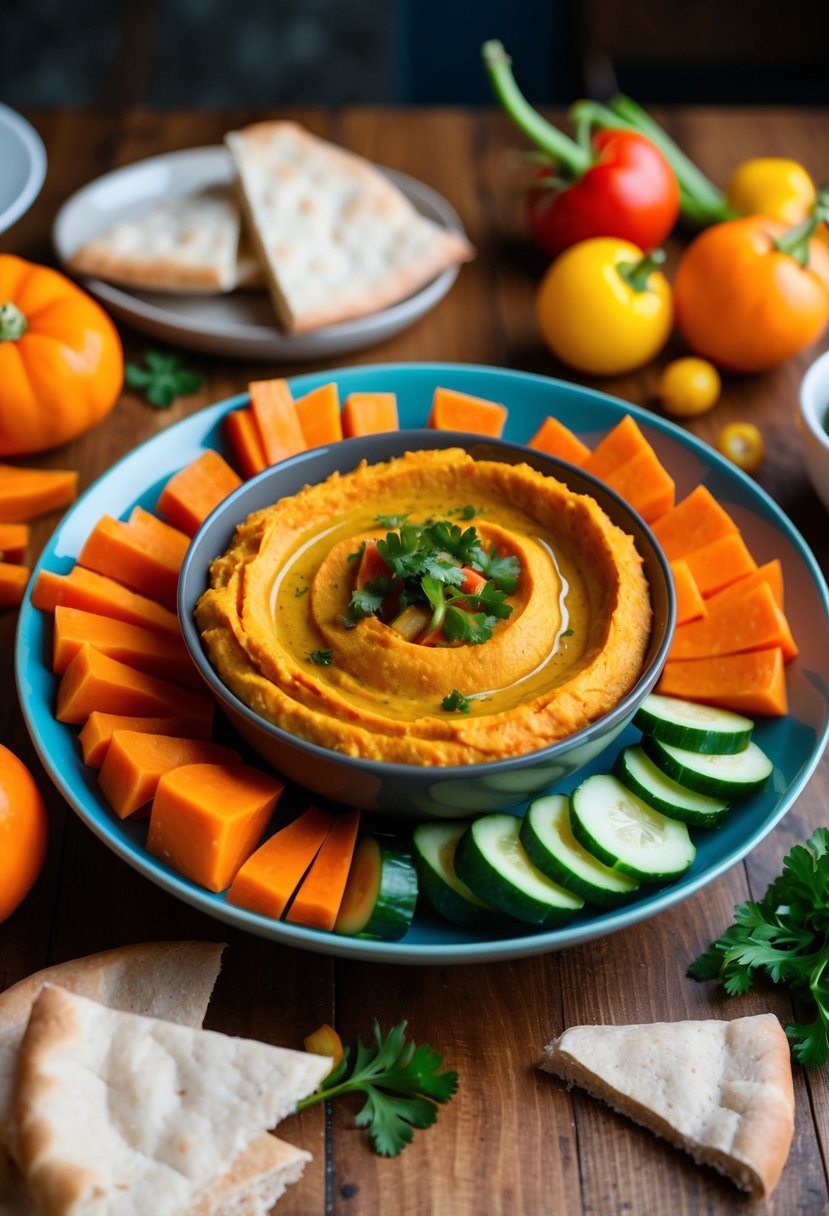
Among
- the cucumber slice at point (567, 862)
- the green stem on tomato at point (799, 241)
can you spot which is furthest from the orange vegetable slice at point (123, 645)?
the green stem on tomato at point (799, 241)

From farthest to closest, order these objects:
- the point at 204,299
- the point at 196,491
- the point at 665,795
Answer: the point at 204,299
the point at 196,491
the point at 665,795

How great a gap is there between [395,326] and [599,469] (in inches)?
61.7

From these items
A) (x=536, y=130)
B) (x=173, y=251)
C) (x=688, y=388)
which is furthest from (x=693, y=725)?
(x=536, y=130)

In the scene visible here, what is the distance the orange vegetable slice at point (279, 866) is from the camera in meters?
3.24

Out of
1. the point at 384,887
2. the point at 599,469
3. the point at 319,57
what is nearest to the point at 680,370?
the point at 599,469

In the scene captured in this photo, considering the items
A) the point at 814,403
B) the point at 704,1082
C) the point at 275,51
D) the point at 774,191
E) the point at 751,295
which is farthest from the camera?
the point at 275,51

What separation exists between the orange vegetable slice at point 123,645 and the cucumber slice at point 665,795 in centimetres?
140

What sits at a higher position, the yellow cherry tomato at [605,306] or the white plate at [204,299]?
the yellow cherry tomato at [605,306]

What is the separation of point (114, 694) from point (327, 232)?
9.63ft

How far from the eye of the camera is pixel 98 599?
13.2 feet

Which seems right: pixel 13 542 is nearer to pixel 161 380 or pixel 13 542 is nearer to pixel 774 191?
pixel 161 380

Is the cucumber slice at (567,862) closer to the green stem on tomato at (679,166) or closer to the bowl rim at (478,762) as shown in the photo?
the bowl rim at (478,762)

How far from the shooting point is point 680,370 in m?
5.42

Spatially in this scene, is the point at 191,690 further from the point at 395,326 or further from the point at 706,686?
the point at 395,326
